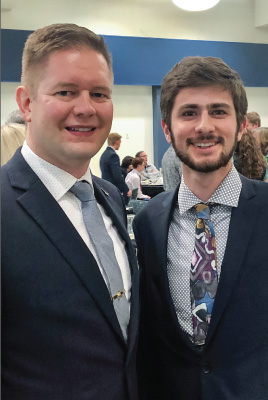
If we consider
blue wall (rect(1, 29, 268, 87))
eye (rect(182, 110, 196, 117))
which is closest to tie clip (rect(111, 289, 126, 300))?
eye (rect(182, 110, 196, 117))

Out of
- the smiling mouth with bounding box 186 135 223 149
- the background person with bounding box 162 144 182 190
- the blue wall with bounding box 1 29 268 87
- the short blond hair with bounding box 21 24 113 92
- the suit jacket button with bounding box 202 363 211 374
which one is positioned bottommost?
the suit jacket button with bounding box 202 363 211 374

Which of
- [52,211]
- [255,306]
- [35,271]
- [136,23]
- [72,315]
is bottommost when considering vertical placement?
[255,306]

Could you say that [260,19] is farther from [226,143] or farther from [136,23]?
[226,143]

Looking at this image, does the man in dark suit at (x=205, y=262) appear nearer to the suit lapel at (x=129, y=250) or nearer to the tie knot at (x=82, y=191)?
the suit lapel at (x=129, y=250)

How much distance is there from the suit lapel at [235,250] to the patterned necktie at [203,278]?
0.05 meters

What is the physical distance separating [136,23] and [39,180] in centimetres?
812

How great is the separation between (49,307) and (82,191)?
317 mm

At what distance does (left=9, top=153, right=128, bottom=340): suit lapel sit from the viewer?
97 cm

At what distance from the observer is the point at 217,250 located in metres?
1.28

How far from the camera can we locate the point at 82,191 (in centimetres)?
111

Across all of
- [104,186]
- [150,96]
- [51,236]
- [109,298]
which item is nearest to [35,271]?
[51,236]

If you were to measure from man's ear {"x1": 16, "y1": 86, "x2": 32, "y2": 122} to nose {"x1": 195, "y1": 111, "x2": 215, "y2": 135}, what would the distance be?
51cm

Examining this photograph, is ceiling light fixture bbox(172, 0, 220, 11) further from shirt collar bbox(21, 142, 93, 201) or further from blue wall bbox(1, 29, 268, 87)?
shirt collar bbox(21, 142, 93, 201)

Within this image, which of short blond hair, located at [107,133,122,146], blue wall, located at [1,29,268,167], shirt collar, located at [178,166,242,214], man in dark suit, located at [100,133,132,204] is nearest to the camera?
shirt collar, located at [178,166,242,214]
